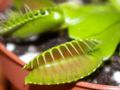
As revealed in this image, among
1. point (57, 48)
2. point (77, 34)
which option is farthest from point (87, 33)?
point (57, 48)

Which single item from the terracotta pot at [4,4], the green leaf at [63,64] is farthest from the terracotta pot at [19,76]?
the terracotta pot at [4,4]

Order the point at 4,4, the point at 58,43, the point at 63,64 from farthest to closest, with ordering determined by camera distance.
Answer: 1. the point at 4,4
2. the point at 58,43
3. the point at 63,64

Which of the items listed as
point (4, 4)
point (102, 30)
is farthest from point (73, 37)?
point (4, 4)

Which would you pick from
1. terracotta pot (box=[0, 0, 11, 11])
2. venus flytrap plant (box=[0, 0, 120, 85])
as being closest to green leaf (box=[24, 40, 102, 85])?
venus flytrap plant (box=[0, 0, 120, 85])

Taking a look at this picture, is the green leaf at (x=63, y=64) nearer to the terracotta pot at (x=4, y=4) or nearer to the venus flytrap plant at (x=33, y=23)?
the venus flytrap plant at (x=33, y=23)

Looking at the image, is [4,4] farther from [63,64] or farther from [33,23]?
[63,64]
